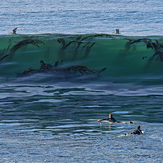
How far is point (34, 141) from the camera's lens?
13.4 meters

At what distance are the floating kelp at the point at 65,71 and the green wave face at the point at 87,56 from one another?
7 centimetres

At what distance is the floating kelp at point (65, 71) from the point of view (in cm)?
2855

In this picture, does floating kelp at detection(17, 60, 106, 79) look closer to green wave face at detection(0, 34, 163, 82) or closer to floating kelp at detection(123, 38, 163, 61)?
green wave face at detection(0, 34, 163, 82)

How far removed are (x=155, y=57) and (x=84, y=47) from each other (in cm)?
532

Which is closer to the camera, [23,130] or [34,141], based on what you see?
[34,141]

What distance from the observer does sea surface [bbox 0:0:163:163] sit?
12.5 m

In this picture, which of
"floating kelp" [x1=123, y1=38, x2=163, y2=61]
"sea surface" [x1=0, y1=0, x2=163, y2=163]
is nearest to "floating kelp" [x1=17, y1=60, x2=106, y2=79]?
"sea surface" [x1=0, y1=0, x2=163, y2=163]

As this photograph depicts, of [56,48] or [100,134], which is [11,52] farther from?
[100,134]

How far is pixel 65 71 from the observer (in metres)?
29.3

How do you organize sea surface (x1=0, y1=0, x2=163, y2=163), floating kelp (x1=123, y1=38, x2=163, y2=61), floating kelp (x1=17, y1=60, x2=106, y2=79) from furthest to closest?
1. floating kelp (x1=123, y1=38, x2=163, y2=61)
2. floating kelp (x1=17, y1=60, x2=106, y2=79)
3. sea surface (x1=0, y1=0, x2=163, y2=163)

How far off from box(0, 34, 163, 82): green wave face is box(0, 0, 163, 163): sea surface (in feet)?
0.21

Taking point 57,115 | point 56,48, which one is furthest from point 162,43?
point 57,115

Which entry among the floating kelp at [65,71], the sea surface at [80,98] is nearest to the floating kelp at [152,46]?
the sea surface at [80,98]

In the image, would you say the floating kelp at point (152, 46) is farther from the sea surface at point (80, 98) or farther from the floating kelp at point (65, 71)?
the floating kelp at point (65, 71)
